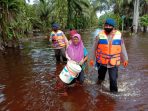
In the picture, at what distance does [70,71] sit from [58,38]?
4565 mm

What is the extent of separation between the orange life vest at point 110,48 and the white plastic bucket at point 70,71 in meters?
0.70

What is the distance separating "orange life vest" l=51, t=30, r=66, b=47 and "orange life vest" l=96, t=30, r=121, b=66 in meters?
4.59

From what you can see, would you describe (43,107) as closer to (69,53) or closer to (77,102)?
(77,102)

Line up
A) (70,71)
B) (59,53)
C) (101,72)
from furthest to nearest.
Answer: (59,53) → (101,72) → (70,71)

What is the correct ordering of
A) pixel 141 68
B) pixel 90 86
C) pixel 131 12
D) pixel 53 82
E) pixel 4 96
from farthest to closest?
pixel 131 12 → pixel 141 68 → pixel 53 82 → pixel 90 86 → pixel 4 96

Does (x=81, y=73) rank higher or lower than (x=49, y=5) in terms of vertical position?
lower

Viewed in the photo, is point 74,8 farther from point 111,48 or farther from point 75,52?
point 111,48

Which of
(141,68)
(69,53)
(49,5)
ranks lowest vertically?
(141,68)

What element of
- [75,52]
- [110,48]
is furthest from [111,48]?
Answer: [75,52]

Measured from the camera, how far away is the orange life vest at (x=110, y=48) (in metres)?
6.80

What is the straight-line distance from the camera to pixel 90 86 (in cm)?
805

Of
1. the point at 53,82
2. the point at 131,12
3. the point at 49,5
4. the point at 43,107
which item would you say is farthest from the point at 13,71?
the point at 131,12

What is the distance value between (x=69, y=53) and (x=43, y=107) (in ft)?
5.64

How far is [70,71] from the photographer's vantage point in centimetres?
706
